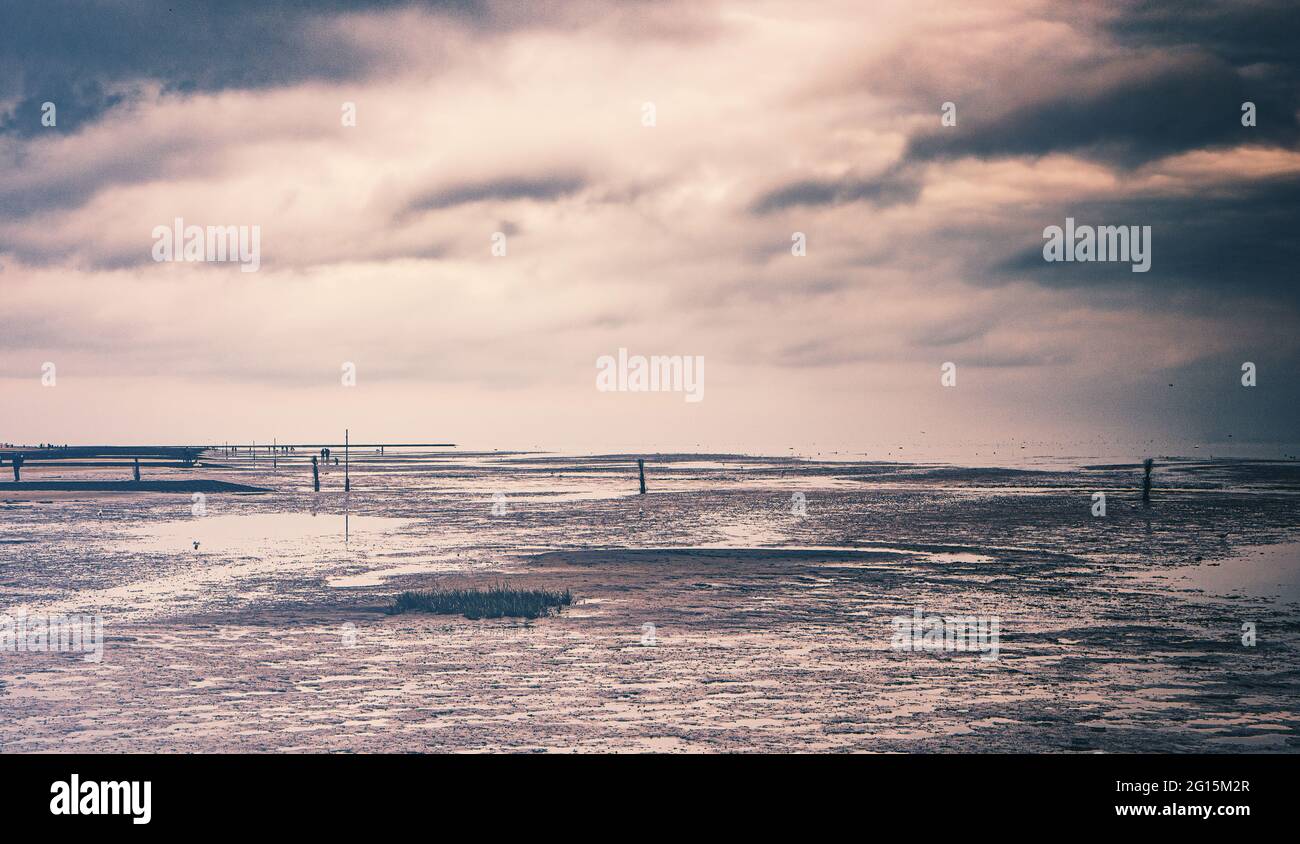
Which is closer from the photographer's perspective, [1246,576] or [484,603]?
[484,603]

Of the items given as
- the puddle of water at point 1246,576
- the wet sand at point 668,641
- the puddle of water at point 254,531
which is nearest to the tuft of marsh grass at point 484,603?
the wet sand at point 668,641

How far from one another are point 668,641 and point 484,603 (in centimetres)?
398

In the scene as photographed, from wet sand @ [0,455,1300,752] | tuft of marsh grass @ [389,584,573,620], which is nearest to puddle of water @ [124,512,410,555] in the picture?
wet sand @ [0,455,1300,752]

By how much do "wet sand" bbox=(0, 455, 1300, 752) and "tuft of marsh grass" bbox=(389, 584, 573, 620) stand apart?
537 millimetres

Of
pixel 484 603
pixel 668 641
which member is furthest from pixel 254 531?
pixel 668 641

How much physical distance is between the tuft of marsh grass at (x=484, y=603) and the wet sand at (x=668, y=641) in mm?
537

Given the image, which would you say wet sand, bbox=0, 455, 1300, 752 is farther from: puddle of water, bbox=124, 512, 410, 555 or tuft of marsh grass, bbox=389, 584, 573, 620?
tuft of marsh grass, bbox=389, 584, 573, 620

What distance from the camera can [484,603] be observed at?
1688 cm

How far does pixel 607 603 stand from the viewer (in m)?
17.5

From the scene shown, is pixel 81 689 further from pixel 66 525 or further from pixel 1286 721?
pixel 66 525

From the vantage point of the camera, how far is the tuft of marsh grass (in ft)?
54.0

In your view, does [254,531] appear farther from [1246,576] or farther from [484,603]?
[1246,576]
